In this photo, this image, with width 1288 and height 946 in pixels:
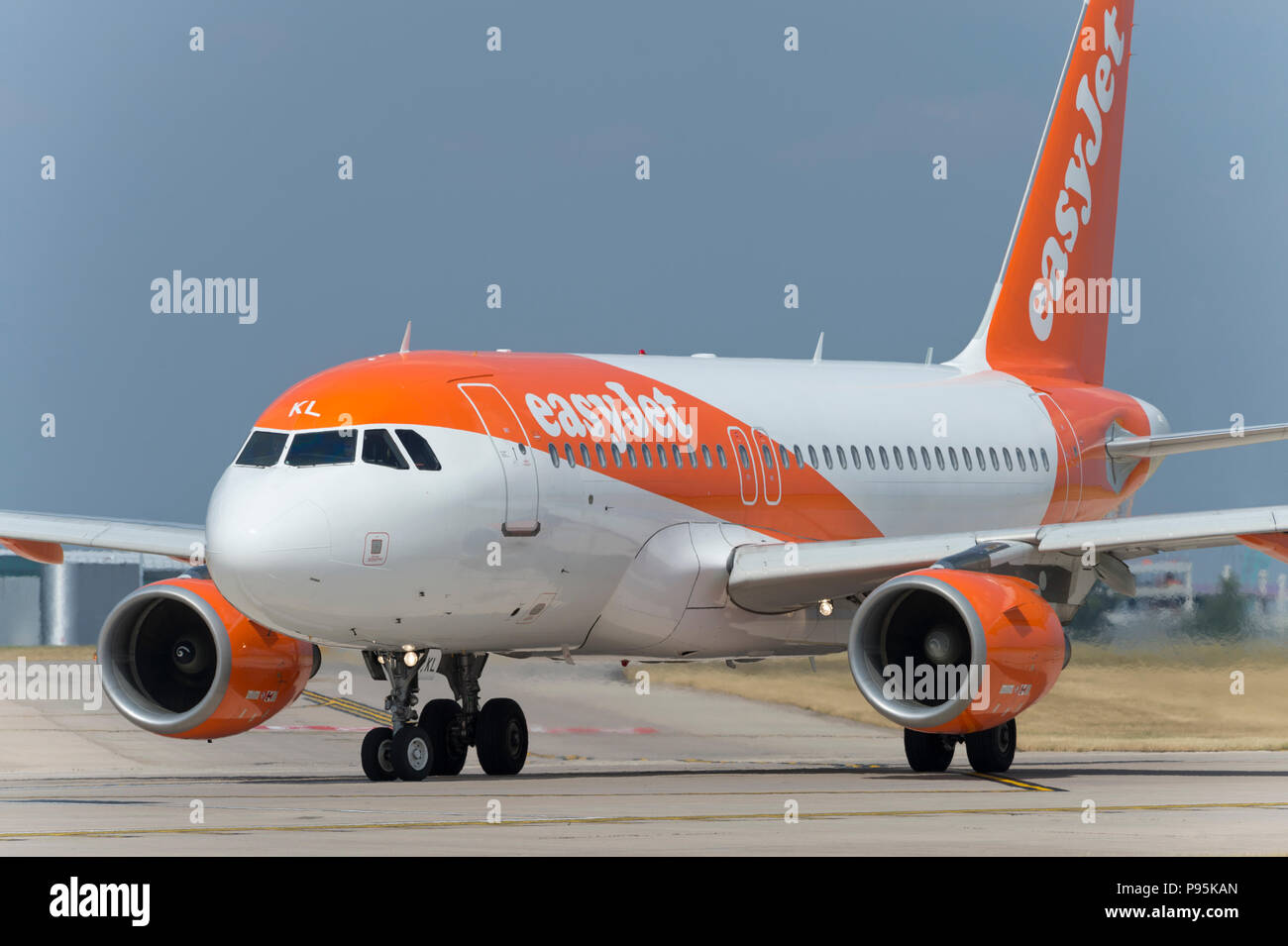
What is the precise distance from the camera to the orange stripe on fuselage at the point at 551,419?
2047 cm

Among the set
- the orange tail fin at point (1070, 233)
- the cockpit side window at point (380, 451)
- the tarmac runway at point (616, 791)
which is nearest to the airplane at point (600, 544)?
the cockpit side window at point (380, 451)

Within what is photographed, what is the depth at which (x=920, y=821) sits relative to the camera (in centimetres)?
1661

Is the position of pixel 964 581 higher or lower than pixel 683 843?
higher

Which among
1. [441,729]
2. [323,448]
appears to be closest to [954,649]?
[441,729]

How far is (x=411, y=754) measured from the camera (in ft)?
70.0

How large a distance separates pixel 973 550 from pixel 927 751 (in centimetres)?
297

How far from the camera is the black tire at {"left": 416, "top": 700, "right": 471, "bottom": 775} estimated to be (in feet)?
75.4

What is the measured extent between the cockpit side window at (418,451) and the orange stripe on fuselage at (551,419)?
17 cm

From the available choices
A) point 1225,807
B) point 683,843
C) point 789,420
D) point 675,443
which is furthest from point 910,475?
point 683,843

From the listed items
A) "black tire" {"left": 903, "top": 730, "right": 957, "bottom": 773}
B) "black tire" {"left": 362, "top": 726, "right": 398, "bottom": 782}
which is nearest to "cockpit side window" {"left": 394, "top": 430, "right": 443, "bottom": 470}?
"black tire" {"left": 362, "top": 726, "right": 398, "bottom": 782}

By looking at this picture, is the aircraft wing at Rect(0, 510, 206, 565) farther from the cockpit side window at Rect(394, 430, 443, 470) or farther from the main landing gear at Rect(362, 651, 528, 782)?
the cockpit side window at Rect(394, 430, 443, 470)

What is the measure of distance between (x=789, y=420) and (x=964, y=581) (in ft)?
16.3

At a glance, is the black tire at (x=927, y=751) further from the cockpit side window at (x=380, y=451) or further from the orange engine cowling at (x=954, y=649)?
the cockpit side window at (x=380, y=451)

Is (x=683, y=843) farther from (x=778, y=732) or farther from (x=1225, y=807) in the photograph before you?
(x=778, y=732)
